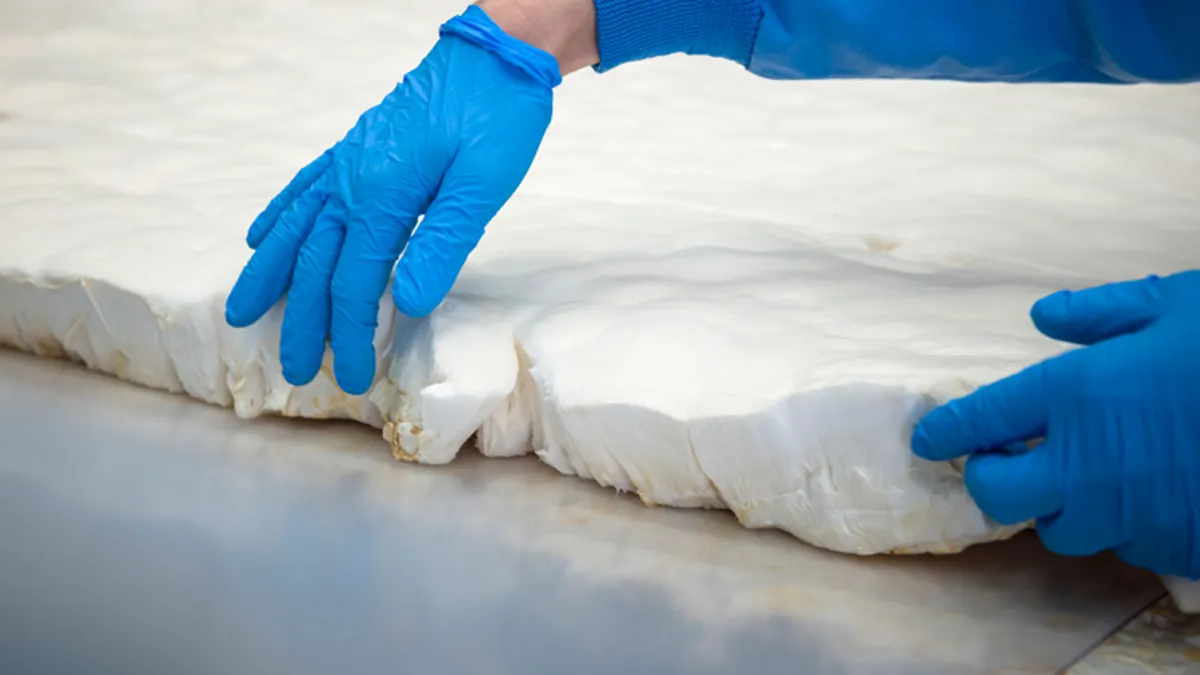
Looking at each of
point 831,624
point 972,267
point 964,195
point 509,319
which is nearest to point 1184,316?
point 831,624

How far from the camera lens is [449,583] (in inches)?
52.4

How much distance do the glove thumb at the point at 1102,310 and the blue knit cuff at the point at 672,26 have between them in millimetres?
667

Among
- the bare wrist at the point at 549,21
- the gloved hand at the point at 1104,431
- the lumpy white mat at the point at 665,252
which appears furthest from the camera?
the bare wrist at the point at 549,21

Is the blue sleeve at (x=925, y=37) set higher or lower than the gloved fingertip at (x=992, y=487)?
higher

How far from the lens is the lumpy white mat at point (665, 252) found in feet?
4.27

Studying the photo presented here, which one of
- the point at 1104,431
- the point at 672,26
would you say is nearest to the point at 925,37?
the point at 672,26

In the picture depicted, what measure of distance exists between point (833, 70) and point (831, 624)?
0.85 m

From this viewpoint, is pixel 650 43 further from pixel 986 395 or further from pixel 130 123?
pixel 130 123

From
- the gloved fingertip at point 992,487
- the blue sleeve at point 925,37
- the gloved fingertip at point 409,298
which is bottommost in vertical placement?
the gloved fingertip at point 992,487

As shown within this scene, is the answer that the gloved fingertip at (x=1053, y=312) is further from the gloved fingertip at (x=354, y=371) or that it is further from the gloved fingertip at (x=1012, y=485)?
the gloved fingertip at (x=354, y=371)

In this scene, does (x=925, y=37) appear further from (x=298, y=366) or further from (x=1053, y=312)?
(x=298, y=366)

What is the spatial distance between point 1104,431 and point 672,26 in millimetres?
887

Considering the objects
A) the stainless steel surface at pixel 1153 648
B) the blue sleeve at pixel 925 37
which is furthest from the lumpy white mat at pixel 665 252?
the blue sleeve at pixel 925 37

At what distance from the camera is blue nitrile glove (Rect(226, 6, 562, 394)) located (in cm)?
145
